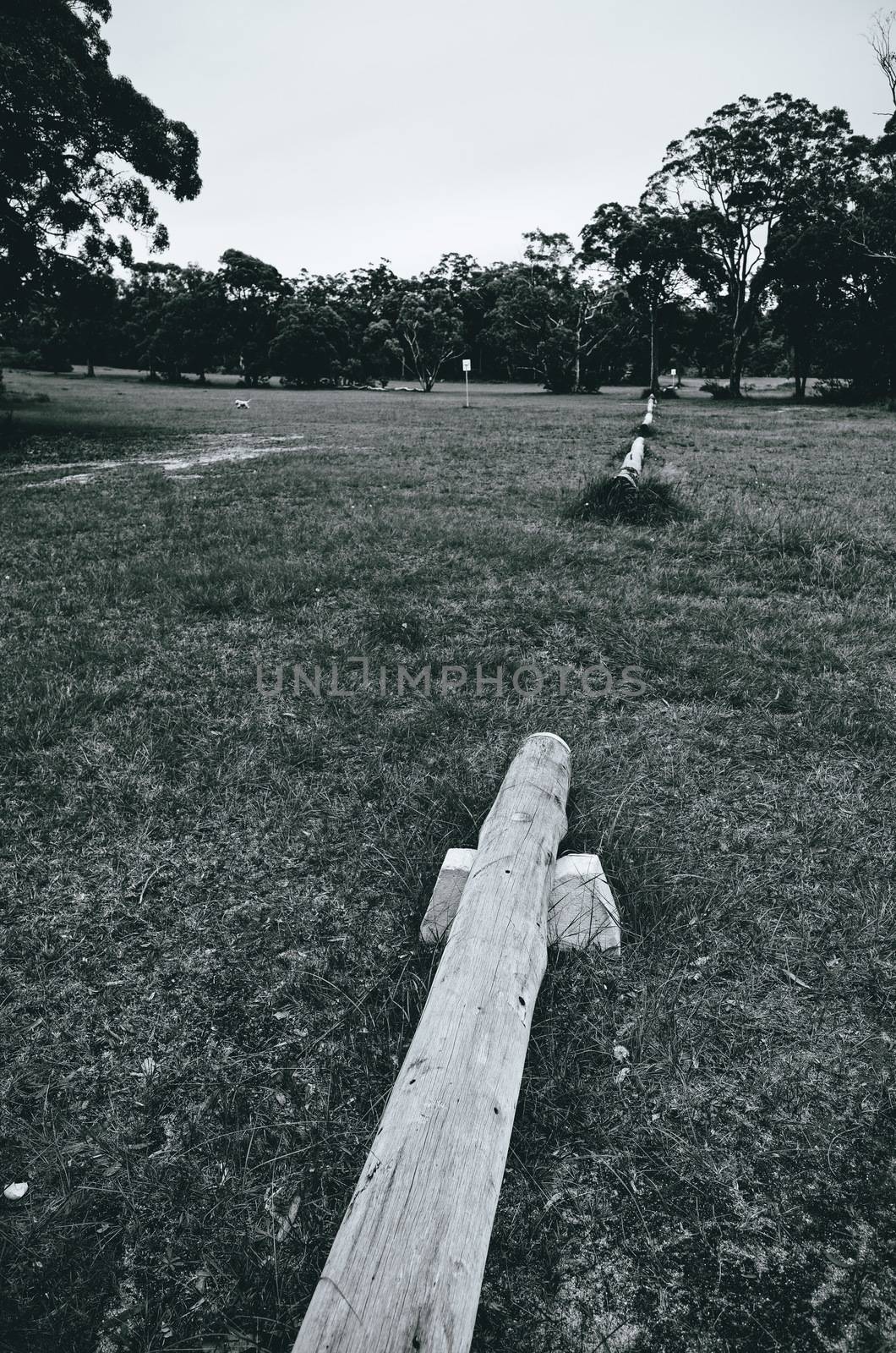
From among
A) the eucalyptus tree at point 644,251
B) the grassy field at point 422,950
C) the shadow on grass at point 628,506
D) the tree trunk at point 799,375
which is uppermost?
the eucalyptus tree at point 644,251

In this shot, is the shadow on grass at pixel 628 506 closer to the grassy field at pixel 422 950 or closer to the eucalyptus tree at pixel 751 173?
the grassy field at pixel 422 950

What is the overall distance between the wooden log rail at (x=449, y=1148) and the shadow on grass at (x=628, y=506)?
5.58 metres

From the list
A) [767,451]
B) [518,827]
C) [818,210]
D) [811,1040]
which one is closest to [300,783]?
[518,827]

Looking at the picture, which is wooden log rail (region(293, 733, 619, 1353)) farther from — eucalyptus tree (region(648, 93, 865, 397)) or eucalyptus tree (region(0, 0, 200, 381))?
eucalyptus tree (region(648, 93, 865, 397))

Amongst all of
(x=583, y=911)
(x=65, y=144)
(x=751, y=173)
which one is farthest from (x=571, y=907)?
(x=751, y=173)

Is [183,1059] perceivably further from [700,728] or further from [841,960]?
[700,728]

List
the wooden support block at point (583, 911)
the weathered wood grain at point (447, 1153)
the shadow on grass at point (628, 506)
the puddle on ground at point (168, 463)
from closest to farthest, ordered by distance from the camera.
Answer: the weathered wood grain at point (447, 1153)
the wooden support block at point (583, 911)
the shadow on grass at point (628, 506)
the puddle on ground at point (168, 463)

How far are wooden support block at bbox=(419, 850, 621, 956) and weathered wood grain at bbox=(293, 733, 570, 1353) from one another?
190 mm

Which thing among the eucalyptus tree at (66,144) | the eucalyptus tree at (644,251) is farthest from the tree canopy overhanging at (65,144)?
the eucalyptus tree at (644,251)

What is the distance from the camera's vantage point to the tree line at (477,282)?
12953 millimetres

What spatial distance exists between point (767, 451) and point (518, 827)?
1342 centimetres

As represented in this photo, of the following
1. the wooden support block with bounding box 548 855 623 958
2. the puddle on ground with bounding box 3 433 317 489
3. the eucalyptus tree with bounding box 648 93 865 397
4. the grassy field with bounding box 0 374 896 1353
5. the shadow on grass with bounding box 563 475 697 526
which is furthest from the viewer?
the eucalyptus tree with bounding box 648 93 865 397

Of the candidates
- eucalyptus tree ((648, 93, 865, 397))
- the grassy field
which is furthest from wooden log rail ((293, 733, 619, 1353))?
eucalyptus tree ((648, 93, 865, 397))

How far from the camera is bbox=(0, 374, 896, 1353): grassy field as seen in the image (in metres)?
1.42
